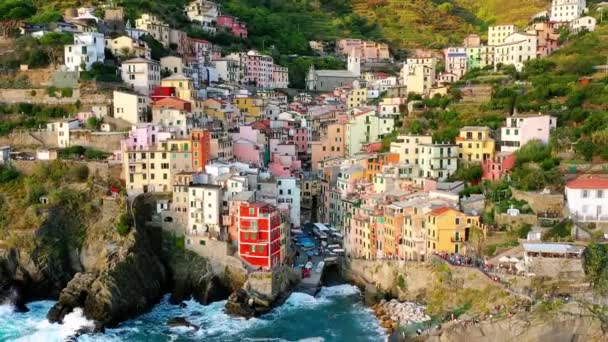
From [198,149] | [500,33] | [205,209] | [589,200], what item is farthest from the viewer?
[500,33]

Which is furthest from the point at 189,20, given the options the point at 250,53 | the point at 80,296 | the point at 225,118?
the point at 80,296

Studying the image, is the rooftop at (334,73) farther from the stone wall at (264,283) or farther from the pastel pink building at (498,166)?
the stone wall at (264,283)

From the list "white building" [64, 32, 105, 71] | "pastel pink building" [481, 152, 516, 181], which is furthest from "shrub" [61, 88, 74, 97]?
"pastel pink building" [481, 152, 516, 181]

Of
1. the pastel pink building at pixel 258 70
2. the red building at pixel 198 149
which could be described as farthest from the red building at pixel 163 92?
the pastel pink building at pixel 258 70

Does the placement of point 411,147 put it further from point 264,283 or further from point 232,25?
point 232,25

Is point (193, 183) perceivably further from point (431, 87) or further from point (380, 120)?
point (431, 87)

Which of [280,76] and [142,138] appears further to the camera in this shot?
[280,76]

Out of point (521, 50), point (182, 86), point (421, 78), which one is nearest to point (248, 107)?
point (182, 86)
